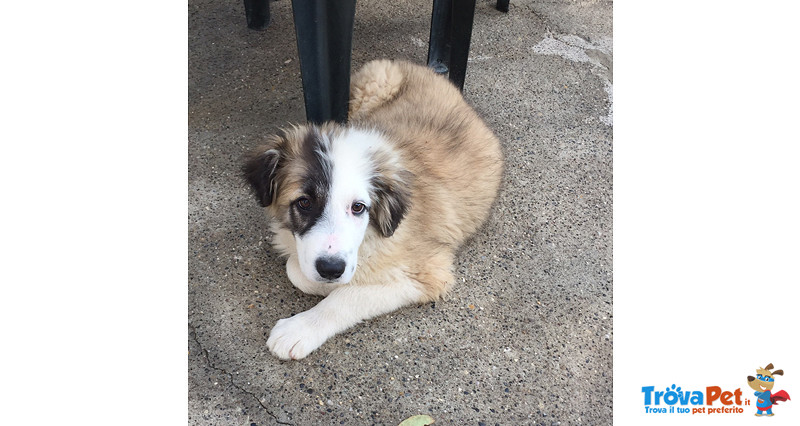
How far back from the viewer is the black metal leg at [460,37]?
3914 millimetres

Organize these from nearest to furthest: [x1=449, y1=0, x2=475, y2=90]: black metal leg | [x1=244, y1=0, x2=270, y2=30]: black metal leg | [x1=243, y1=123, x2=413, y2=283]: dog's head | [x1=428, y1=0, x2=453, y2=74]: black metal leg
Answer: [x1=243, y1=123, x2=413, y2=283]: dog's head < [x1=449, y1=0, x2=475, y2=90]: black metal leg < [x1=428, y1=0, x2=453, y2=74]: black metal leg < [x1=244, y1=0, x2=270, y2=30]: black metal leg

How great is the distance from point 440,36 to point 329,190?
7.68 feet

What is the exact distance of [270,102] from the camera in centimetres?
421

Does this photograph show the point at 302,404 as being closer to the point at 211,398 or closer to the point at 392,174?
the point at 211,398

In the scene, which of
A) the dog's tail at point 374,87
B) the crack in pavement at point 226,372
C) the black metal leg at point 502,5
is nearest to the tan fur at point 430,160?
the dog's tail at point 374,87

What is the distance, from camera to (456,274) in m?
3.16

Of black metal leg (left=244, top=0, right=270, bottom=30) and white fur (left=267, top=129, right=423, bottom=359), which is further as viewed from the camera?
black metal leg (left=244, top=0, right=270, bottom=30)

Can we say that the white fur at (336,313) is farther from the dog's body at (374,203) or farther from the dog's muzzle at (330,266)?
the dog's muzzle at (330,266)

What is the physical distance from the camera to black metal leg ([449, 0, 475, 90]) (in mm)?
3914

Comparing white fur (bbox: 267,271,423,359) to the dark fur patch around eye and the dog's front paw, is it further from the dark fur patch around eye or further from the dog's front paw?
the dark fur patch around eye
